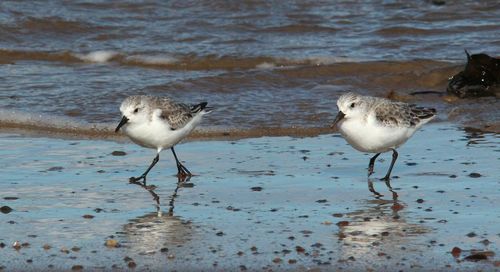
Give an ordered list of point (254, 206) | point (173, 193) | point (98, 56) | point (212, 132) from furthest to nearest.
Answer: point (98, 56) → point (212, 132) → point (173, 193) → point (254, 206)

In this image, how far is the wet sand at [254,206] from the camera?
6.16 m

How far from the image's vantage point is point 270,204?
7.48 meters

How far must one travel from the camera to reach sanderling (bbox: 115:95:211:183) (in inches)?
337

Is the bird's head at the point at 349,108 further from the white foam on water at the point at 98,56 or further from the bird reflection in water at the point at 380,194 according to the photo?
the white foam on water at the point at 98,56

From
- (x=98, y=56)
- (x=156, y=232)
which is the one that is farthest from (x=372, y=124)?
(x=98, y=56)

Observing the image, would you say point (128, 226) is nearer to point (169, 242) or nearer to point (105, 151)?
point (169, 242)

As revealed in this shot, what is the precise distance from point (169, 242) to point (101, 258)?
528mm

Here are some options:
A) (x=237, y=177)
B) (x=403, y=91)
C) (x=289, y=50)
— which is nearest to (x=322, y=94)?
(x=403, y=91)

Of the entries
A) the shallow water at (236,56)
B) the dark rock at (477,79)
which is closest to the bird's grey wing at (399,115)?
the shallow water at (236,56)

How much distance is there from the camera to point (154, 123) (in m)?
8.66

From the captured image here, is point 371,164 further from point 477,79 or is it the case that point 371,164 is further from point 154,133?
point 477,79

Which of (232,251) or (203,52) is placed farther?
(203,52)

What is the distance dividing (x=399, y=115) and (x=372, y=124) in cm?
33

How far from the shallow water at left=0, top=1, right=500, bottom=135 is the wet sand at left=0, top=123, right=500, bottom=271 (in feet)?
3.71
